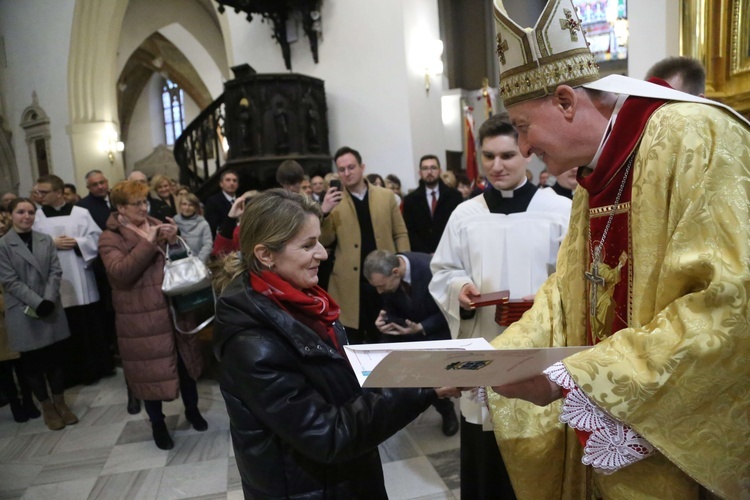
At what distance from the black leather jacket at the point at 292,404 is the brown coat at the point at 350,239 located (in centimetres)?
228

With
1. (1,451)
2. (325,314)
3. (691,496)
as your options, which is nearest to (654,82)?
(691,496)

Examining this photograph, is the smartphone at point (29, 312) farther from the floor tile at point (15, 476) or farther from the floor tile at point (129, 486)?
the floor tile at point (129, 486)

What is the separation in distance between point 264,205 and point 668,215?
3.35 ft

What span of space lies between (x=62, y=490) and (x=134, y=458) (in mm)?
424

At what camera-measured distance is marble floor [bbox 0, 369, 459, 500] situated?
3031 millimetres

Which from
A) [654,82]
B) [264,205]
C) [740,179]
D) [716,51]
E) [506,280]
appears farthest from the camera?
[716,51]

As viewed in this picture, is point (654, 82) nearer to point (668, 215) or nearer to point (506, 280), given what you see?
point (668, 215)

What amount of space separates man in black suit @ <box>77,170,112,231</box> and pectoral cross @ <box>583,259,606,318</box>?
4.74 m

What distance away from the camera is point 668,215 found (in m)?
1.12

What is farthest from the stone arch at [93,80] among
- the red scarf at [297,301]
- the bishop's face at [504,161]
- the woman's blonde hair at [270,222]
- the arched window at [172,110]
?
the red scarf at [297,301]

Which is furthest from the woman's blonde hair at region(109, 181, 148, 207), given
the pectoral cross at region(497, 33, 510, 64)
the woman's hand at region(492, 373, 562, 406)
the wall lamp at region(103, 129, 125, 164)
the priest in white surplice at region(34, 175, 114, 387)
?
the wall lamp at region(103, 129, 125, 164)

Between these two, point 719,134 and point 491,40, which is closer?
point 719,134

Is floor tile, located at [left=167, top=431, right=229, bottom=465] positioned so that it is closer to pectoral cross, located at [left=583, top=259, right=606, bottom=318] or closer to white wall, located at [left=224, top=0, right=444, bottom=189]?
pectoral cross, located at [left=583, top=259, right=606, bottom=318]

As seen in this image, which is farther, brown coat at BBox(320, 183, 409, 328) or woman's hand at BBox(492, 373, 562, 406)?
brown coat at BBox(320, 183, 409, 328)
